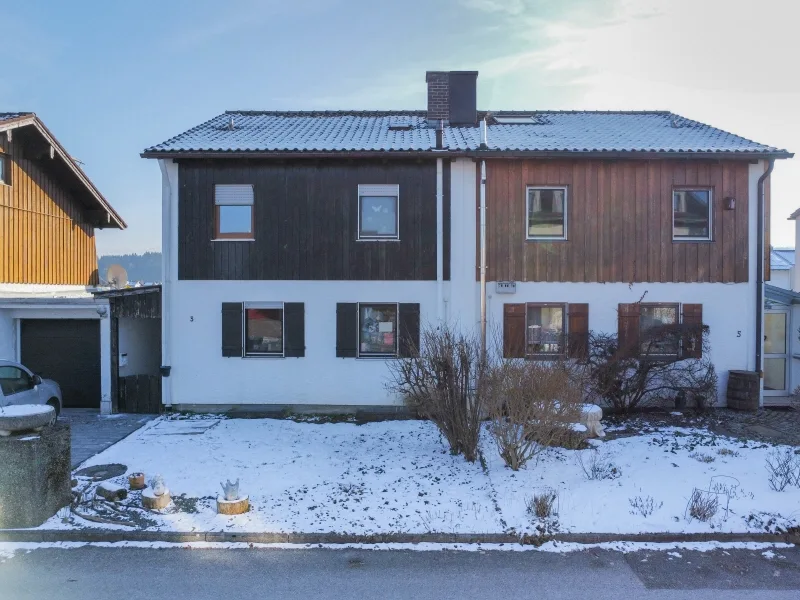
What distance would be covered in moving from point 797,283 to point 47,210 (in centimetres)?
3137

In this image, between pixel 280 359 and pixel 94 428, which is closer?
pixel 94 428

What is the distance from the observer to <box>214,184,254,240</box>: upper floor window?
12.0 meters

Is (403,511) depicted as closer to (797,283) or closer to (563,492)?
(563,492)

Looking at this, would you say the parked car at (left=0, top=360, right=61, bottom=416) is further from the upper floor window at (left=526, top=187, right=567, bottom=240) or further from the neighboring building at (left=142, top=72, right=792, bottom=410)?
the upper floor window at (left=526, top=187, right=567, bottom=240)

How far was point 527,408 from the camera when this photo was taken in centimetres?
735

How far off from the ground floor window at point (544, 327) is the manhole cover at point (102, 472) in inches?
316

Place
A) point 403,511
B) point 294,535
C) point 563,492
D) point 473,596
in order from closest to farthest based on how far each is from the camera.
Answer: point 473,596
point 294,535
point 403,511
point 563,492

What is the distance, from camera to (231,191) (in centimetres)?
1198

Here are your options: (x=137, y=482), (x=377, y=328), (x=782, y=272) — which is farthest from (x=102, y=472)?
(x=782, y=272)

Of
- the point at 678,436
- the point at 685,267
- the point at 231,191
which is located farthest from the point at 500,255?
the point at 231,191

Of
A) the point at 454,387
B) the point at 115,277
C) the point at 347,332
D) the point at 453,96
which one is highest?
the point at 453,96

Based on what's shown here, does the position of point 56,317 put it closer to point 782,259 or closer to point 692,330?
point 692,330

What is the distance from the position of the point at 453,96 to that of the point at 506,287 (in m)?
5.99

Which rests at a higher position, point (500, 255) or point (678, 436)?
point (500, 255)
